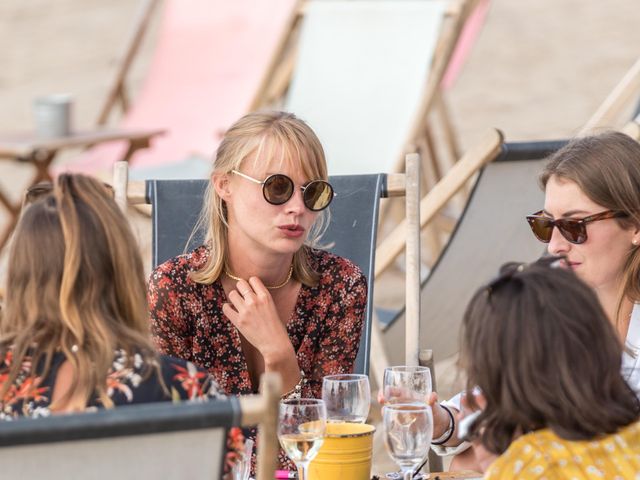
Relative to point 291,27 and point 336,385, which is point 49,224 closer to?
point 336,385

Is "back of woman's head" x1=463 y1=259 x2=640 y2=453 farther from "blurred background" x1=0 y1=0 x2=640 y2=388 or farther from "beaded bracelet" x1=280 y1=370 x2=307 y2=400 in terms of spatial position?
"blurred background" x1=0 y1=0 x2=640 y2=388

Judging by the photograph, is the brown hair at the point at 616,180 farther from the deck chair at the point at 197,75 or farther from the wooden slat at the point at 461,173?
the deck chair at the point at 197,75

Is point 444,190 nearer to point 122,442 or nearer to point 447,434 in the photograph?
point 447,434

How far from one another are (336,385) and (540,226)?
68 cm

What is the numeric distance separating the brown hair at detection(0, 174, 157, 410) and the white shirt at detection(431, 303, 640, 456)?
0.71 metres

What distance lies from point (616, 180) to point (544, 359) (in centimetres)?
94

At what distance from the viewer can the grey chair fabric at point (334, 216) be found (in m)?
3.24

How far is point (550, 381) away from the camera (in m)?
1.69

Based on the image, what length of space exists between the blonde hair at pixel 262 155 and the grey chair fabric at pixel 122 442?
4.03 ft

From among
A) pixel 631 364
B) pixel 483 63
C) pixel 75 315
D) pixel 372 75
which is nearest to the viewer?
pixel 75 315

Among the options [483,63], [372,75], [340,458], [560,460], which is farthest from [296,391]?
[483,63]

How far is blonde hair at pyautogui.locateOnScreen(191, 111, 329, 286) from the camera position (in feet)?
8.69

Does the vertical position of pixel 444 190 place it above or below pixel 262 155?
above

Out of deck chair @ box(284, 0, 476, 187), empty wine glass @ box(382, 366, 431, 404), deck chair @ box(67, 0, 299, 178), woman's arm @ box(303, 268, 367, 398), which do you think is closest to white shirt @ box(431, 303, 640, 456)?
empty wine glass @ box(382, 366, 431, 404)
